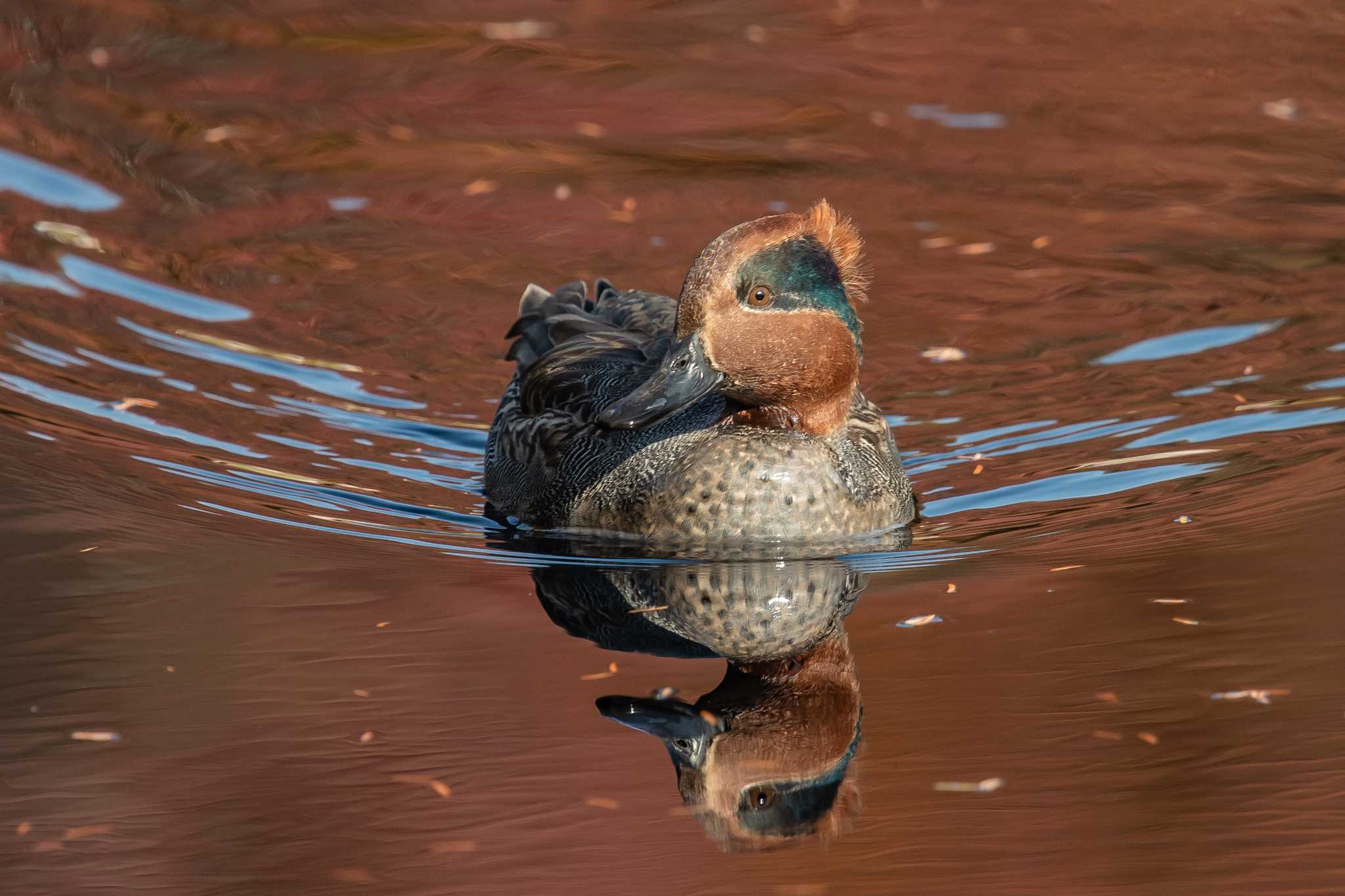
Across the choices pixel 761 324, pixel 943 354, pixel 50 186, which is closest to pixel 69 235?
pixel 50 186

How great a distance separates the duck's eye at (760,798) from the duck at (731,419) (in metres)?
2.34

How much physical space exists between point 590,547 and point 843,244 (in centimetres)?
186

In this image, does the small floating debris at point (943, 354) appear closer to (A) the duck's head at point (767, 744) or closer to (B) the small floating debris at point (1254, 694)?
(A) the duck's head at point (767, 744)

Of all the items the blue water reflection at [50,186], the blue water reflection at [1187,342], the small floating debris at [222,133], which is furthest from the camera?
the small floating debris at [222,133]

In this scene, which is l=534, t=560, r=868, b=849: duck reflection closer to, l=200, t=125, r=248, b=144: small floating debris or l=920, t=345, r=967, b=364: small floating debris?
l=920, t=345, r=967, b=364: small floating debris

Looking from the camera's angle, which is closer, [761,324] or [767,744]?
[767,744]

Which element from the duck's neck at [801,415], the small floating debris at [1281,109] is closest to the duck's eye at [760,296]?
the duck's neck at [801,415]

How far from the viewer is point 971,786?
251 inches

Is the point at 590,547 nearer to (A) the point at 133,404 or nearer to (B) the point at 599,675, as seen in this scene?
(B) the point at 599,675

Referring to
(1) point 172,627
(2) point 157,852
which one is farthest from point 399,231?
(2) point 157,852

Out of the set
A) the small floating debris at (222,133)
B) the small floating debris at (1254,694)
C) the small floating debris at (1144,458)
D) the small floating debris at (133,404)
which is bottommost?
the small floating debris at (1144,458)

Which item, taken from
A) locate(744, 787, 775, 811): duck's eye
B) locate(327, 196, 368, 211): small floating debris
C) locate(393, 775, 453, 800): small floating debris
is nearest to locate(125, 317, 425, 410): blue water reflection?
locate(327, 196, 368, 211): small floating debris

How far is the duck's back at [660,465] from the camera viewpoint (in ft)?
28.8

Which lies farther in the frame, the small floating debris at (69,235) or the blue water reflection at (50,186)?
the blue water reflection at (50,186)
